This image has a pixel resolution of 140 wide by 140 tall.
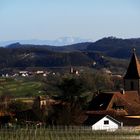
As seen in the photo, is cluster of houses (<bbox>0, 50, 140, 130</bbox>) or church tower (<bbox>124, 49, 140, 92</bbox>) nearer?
cluster of houses (<bbox>0, 50, 140, 130</bbox>)

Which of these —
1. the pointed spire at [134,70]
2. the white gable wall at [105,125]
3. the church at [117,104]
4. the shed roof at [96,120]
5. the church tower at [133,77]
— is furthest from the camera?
the pointed spire at [134,70]

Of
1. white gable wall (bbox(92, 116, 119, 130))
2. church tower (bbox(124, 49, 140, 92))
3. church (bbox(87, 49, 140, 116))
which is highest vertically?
church tower (bbox(124, 49, 140, 92))

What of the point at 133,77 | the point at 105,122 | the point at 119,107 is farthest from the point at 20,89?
the point at 105,122

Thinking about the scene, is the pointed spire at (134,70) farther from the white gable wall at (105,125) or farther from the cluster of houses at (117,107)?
the white gable wall at (105,125)

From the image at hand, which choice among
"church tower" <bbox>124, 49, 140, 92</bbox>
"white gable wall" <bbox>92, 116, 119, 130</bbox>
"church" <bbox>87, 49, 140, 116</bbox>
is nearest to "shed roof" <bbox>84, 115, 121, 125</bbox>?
"white gable wall" <bbox>92, 116, 119, 130</bbox>

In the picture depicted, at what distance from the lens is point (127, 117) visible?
178ft

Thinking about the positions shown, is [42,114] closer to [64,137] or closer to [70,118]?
[70,118]

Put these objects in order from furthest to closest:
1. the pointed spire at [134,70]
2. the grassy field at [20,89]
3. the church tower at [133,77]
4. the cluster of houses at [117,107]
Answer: the grassy field at [20,89] → the pointed spire at [134,70] → the church tower at [133,77] → the cluster of houses at [117,107]

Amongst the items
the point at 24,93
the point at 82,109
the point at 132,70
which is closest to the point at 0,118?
the point at 82,109

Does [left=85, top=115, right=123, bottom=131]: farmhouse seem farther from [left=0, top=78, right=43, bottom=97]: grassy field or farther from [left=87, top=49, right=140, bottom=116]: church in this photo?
[left=0, top=78, right=43, bottom=97]: grassy field

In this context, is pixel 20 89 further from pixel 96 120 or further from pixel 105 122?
pixel 105 122

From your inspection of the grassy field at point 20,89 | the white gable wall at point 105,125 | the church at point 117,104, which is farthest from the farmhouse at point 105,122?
the grassy field at point 20,89

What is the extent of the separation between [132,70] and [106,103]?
27.9 feet

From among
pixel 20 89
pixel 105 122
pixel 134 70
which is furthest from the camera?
pixel 20 89
